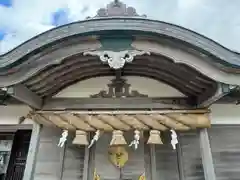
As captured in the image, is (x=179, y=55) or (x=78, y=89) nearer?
(x=179, y=55)

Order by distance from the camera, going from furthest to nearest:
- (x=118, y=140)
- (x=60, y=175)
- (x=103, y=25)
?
(x=60, y=175) → (x=118, y=140) → (x=103, y=25)

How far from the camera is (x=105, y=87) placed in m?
4.05

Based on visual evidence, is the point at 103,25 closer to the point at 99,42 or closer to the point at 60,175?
the point at 99,42

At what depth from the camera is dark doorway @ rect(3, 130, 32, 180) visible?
393 centimetres

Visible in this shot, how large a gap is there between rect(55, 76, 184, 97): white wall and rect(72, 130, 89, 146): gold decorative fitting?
2.49 ft

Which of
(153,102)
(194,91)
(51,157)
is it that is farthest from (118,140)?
(194,91)

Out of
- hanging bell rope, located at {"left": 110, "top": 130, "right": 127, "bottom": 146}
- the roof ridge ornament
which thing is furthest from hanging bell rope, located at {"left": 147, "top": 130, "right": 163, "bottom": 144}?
the roof ridge ornament

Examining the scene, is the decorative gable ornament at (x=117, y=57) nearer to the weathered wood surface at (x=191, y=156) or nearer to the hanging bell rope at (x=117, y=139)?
the hanging bell rope at (x=117, y=139)

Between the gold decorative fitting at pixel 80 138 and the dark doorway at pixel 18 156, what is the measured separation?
1165 millimetres

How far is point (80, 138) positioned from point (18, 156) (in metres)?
1.38

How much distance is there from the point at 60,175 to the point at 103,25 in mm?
2331

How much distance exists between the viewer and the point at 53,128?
3941 mm

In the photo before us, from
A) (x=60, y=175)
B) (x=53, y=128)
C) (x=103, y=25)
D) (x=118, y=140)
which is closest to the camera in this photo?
(x=103, y=25)

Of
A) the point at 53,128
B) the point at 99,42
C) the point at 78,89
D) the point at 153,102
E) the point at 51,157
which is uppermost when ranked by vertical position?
the point at 99,42
